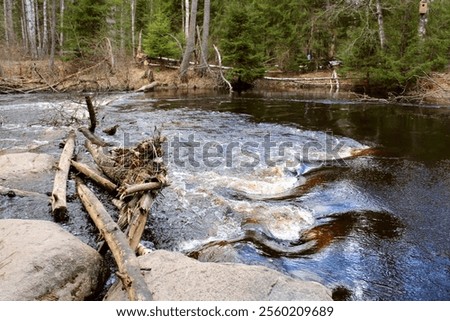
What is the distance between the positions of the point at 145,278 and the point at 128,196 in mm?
2093

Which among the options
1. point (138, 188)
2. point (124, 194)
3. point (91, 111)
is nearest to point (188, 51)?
point (91, 111)

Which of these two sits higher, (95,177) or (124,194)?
(124,194)

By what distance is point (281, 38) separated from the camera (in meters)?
25.1

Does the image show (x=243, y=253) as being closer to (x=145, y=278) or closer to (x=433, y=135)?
(x=145, y=278)

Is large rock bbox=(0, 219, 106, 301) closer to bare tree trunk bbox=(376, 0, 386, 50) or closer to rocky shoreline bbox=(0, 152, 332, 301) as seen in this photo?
rocky shoreline bbox=(0, 152, 332, 301)

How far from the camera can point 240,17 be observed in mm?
19781

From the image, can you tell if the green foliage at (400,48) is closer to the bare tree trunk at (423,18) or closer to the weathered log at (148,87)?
the bare tree trunk at (423,18)

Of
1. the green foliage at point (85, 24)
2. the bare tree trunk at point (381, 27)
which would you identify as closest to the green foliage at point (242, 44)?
the bare tree trunk at point (381, 27)

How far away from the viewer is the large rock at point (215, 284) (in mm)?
3146

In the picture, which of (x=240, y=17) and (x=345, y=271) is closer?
(x=345, y=271)

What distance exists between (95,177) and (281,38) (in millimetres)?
21405

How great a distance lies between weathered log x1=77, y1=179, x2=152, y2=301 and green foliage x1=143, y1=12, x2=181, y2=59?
20.5m

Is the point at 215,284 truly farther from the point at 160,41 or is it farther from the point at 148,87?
the point at 160,41

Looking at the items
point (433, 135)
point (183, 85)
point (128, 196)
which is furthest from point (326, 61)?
point (128, 196)
